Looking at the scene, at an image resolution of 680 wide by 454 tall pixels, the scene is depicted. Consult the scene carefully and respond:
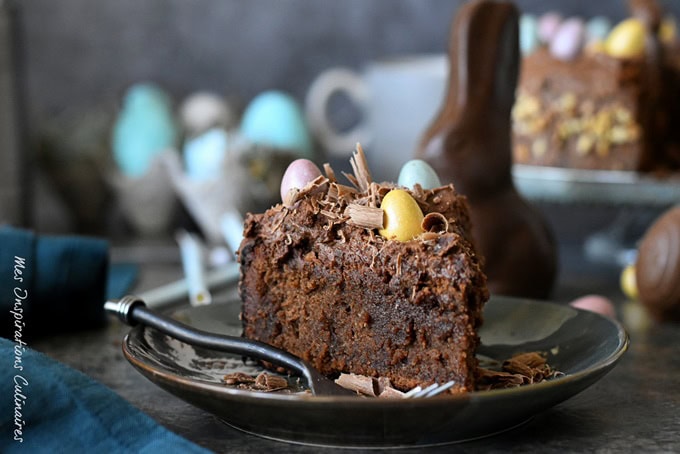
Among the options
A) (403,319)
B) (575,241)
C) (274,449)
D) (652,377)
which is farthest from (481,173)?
(575,241)

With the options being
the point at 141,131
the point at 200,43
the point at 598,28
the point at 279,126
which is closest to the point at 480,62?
the point at 598,28

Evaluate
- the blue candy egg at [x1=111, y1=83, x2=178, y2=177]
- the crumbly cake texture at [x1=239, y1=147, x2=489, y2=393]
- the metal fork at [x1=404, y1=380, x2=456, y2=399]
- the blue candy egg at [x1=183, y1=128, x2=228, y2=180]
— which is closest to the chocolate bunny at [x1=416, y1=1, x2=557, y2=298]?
the crumbly cake texture at [x1=239, y1=147, x2=489, y2=393]

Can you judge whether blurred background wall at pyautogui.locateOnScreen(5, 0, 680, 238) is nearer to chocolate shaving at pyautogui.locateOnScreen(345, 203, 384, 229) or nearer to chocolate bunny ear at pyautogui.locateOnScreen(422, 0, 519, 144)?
chocolate bunny ear at pyautogui.locateOnScreen(422, 0, 519, 144)

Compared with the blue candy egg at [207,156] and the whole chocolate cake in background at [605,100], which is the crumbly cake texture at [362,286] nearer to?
the whole chocolate cake in background at [605,100]

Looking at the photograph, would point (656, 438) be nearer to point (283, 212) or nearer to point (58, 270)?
point (283, 212)

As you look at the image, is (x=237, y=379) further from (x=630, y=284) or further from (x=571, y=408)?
(x=630, y=284)
